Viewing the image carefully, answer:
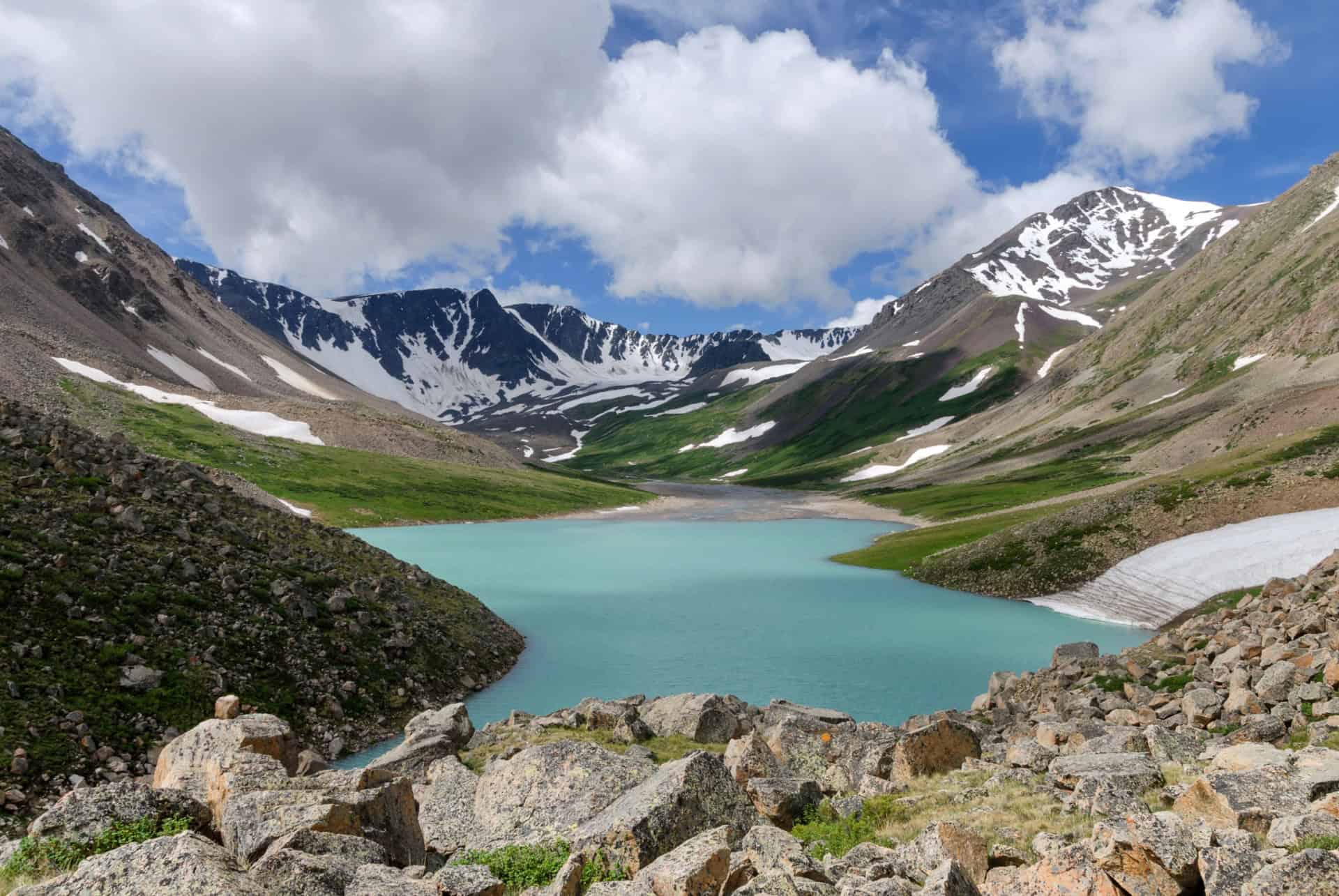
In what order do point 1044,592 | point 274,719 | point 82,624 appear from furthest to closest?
point 1044,592
point 82,624
point 274,719

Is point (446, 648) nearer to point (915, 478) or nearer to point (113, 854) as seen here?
point (113, 854)

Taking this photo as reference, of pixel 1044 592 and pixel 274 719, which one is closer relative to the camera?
pixel 274 719

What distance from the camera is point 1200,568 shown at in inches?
2046

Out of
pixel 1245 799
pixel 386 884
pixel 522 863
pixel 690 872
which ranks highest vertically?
pixel 1245 799

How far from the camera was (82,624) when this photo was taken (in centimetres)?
2475

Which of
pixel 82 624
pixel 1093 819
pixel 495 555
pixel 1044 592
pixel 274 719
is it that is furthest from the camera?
pixel 495 555

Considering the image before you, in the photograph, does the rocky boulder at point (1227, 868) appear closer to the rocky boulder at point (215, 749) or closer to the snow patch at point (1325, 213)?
the rocky boulder at point (215, 749)

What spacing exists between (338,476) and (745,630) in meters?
100

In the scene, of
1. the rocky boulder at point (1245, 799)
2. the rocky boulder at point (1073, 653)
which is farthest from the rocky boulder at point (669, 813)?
the rocky boulder at point (1073, 653)

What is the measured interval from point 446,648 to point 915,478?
519 ft

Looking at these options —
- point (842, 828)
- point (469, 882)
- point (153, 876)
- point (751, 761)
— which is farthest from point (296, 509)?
point (469, 882)

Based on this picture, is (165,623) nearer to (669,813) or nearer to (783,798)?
(669,813)

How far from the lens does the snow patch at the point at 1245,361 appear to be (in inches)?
5418

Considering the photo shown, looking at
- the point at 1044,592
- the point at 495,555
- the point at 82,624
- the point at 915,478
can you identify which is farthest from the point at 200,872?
the point at 915,478
